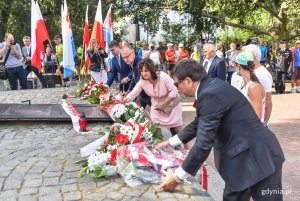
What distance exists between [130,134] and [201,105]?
6.03 feet

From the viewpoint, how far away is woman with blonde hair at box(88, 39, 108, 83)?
37.2 feet

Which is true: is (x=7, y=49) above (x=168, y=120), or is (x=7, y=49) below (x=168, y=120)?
above

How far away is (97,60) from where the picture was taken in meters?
11.4

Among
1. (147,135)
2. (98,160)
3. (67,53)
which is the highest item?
(67,53)

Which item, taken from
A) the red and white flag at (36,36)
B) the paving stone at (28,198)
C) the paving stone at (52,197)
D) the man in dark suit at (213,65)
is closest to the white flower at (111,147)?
the paving stone at (52,197)

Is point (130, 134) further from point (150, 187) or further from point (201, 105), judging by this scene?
point (201, 105)

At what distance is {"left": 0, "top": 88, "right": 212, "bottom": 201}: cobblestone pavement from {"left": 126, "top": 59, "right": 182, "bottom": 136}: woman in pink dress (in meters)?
1.12

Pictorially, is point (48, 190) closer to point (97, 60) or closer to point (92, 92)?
point (92, 92)

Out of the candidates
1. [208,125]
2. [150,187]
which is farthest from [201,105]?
[150,187]

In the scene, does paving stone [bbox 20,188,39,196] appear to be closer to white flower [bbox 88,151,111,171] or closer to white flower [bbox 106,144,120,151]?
white flower [bbox 88,151,111,171]

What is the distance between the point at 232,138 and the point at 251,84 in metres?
1.46

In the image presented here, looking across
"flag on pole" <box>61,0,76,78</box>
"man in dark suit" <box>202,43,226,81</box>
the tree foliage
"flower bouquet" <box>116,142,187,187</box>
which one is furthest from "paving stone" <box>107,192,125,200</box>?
the tree foliage

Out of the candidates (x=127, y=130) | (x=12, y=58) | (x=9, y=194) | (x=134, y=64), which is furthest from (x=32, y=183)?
(x=12, y=58)

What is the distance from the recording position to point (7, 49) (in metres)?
11.2
